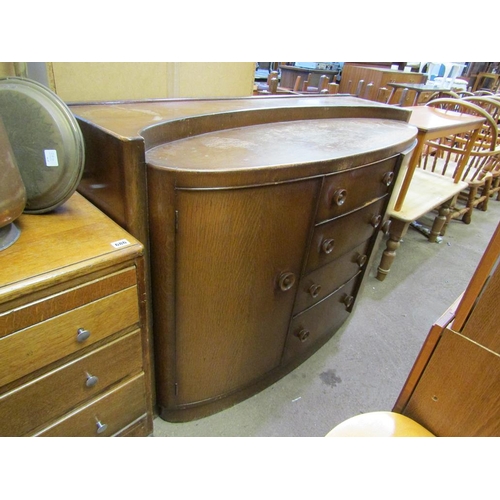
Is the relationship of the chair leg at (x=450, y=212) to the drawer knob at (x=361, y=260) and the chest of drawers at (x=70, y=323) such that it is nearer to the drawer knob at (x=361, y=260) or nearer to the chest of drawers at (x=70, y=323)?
the drawer knob at (x=361, y=260)

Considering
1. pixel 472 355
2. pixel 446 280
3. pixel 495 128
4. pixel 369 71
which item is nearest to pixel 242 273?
pixel 472 355

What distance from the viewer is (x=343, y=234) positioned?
1.14 metres

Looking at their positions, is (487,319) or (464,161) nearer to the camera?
(487,319)

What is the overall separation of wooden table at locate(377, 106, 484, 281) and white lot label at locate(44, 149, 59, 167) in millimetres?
1387

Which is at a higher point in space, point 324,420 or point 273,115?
point 273,115

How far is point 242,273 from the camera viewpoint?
A: 3.04 feet

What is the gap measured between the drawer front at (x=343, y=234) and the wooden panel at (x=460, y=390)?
1.63ft

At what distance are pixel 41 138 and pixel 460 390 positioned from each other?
2.99 ft

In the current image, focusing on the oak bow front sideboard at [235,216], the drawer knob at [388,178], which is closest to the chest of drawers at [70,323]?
the oak bow front sideboard at [235,216]

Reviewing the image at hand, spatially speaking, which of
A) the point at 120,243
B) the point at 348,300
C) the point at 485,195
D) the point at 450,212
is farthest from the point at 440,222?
the point at 120,243

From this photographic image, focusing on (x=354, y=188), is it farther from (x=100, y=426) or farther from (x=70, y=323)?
(x=100, y=426)

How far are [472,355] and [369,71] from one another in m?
5.22
